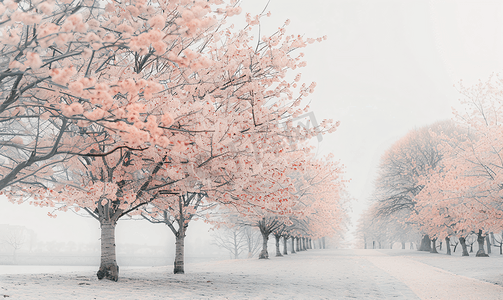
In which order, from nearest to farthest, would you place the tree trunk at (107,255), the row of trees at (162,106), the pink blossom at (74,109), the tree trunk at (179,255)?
the pink blossom at (74,109), the row of trees at (162,106), the tree trunk at (107,255), the tree trunk at (179,255)

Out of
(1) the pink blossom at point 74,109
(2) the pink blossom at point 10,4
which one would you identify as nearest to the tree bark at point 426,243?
(1) the pink blossom at point 74,109

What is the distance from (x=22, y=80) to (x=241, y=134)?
315cm

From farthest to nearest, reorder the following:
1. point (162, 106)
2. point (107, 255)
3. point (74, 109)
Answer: point (107, 255), point (162, 106), point (74, 109)

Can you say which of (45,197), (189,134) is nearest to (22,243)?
(45,197)

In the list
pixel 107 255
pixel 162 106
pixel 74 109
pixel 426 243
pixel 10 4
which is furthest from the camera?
pixel 426 243

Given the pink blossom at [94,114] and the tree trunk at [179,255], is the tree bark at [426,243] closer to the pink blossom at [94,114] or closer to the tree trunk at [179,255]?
the tree trunk at [179,255]

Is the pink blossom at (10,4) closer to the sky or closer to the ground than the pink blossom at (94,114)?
closer to the sky

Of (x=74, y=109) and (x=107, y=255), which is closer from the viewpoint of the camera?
(x=74, y=109)

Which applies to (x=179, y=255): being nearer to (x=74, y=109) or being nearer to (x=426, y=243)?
(x=74, y=109)

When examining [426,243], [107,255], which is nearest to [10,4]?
[107,255]

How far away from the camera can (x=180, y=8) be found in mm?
4320

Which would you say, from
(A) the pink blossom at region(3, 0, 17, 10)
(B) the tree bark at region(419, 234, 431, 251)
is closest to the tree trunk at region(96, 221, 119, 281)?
(A) the pink blossom at region(3, 0, 17, 10)

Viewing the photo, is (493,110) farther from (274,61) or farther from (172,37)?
(172,37)

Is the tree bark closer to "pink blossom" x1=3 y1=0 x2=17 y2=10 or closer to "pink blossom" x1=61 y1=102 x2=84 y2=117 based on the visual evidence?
"pink blossom" x1=61 y1=102 x2=84 y2=117
